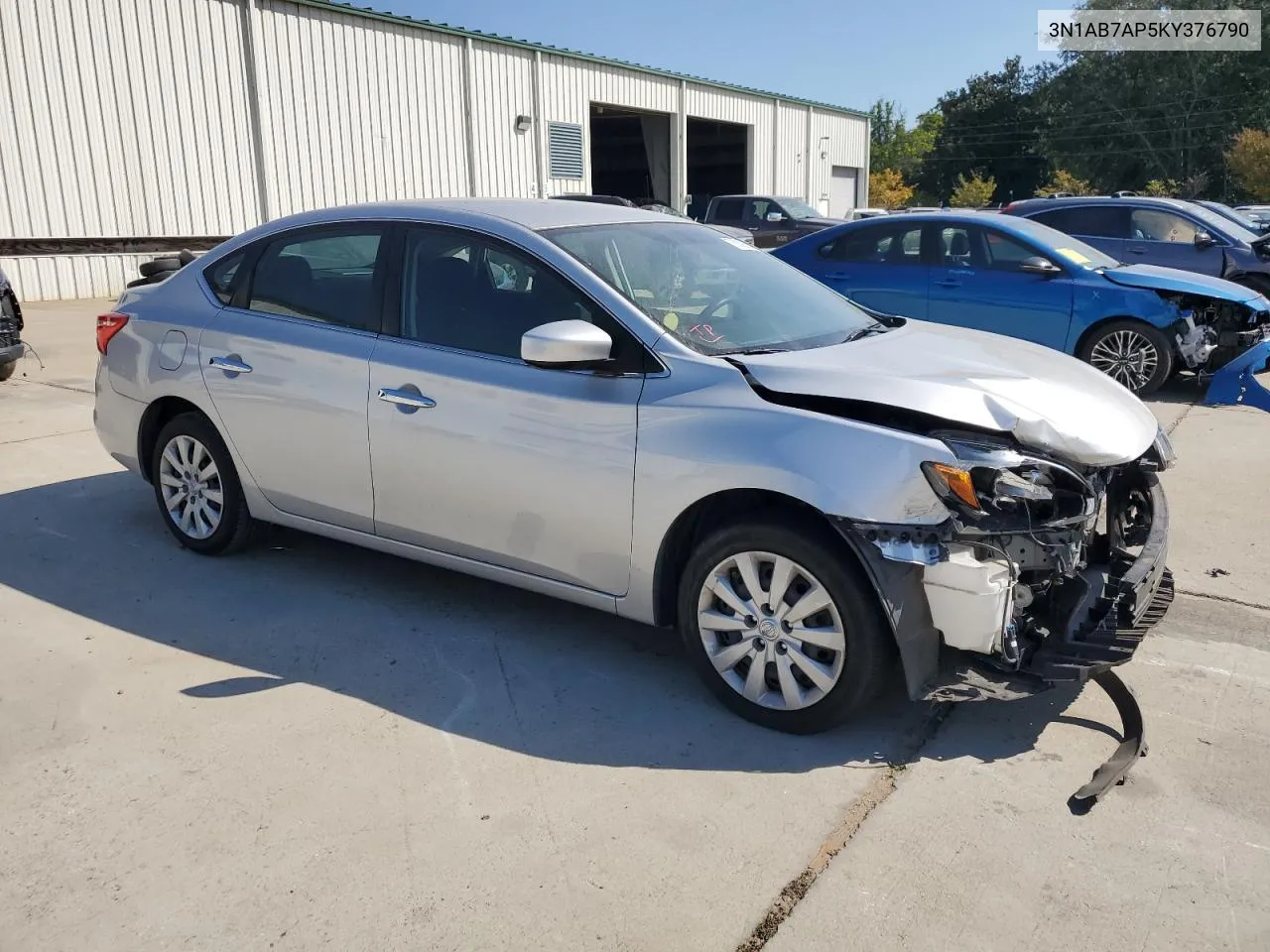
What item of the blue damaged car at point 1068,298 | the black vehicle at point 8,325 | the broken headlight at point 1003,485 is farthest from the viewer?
the blue damaged car at point 1068,298

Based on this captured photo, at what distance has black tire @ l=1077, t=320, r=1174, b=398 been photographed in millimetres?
8898

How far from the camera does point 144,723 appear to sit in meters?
3.59

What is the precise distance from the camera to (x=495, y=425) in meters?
3.91

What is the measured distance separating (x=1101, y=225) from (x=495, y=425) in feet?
33.1

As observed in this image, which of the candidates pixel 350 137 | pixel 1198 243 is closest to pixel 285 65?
pixel 350 137

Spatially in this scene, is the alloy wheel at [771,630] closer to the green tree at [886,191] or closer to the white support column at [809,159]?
the white support column at [809,159]

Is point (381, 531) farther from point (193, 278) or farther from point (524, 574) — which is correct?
point (193, 278)

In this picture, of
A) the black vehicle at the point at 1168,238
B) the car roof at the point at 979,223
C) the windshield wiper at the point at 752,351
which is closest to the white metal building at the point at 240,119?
the car roof at the point at 979,223

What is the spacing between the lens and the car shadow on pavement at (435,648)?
3.48 meters

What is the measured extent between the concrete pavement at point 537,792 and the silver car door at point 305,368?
0.52 metres

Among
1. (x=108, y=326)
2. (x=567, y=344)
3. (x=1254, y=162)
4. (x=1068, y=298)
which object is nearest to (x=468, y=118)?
(x=1068, y=298)

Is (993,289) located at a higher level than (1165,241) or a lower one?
lower

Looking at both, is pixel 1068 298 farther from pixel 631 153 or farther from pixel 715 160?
pixel 715 160

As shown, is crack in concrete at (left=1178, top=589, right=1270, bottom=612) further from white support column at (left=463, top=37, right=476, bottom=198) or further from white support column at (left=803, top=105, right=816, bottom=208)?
white support column at (left=803, top=105, right=816, bottom=208)
